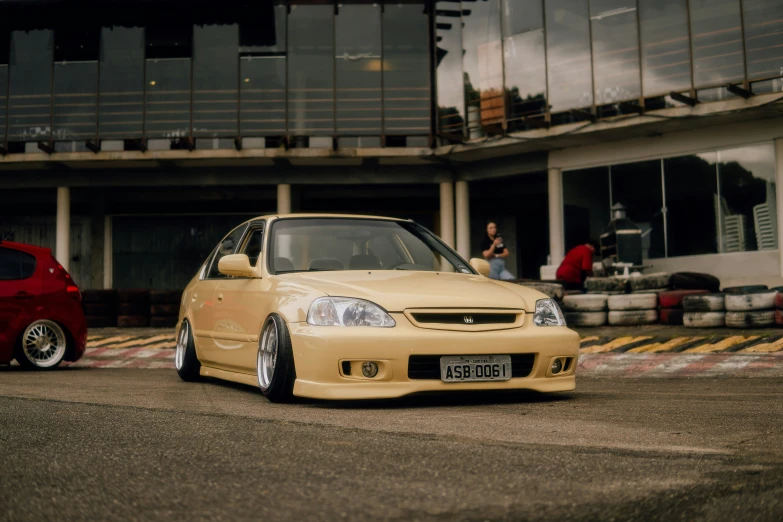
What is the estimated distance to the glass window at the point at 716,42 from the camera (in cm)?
1895

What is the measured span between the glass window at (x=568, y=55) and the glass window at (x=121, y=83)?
419 inches

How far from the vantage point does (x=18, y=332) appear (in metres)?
10.6

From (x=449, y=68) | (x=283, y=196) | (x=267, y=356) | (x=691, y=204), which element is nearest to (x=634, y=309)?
(x=691, y=204)

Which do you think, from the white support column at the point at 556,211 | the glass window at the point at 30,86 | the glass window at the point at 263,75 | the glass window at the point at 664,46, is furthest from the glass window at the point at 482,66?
the glass window at the point at 30,86

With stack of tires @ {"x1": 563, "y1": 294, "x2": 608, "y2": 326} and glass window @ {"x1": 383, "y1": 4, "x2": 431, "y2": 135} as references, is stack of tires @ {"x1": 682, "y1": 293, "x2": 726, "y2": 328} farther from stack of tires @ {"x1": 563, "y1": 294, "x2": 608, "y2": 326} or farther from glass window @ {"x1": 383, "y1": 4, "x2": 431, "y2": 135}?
glass window @ {"x1": 383, "y1": 4, "x2": 431, "y2": 135}

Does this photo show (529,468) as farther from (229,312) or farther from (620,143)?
(620,143)

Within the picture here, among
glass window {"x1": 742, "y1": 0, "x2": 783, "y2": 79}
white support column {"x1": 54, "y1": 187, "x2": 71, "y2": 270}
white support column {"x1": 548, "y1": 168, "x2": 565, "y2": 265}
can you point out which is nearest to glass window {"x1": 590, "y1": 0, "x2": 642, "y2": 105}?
glass window {"x1": 742, "y1": 0, "x2": 783, "y2": 79}

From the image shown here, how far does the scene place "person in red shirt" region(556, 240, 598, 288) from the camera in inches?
715

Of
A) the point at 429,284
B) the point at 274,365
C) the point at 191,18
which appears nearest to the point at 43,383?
the point at 274,365

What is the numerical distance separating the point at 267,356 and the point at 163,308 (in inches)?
535

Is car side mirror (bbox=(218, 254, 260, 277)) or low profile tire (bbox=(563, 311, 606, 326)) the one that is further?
low profile tire (bbox=(563, 311, 606, 326))

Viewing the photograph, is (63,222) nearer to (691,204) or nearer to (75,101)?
(75,101)

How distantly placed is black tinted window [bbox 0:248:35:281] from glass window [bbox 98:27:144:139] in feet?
47.6

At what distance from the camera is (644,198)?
2150cm
